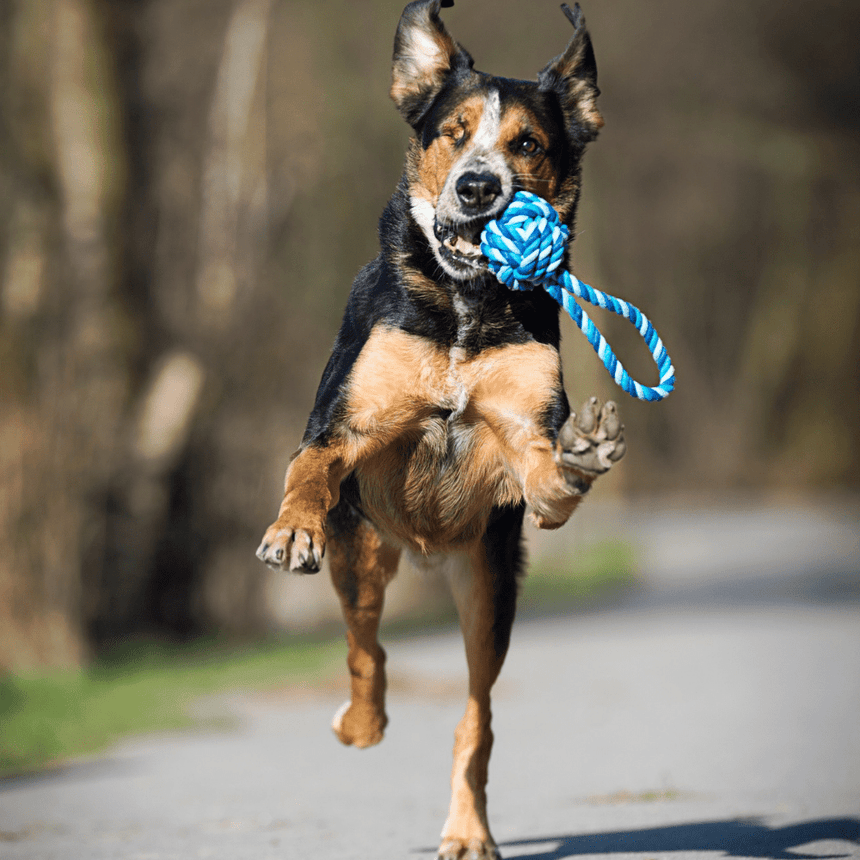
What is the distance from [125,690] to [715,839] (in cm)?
613

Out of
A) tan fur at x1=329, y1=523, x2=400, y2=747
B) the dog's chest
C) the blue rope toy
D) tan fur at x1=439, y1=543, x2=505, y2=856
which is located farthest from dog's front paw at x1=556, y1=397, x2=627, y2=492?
tan fur at x1=329, y1=523, x2=400, y2=747

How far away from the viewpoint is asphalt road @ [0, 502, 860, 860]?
17.4 feet

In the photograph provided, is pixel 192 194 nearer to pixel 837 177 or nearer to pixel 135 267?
pixel 135 267

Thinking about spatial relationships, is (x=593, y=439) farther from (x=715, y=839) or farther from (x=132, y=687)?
(x=132, y=687)

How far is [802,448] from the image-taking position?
1168 inches

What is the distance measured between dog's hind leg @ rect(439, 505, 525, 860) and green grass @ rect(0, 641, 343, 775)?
4.15 m

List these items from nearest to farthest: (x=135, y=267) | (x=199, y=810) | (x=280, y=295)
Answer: (x=199, y=810) < (x=135, y=267) < (x=280, y=295)

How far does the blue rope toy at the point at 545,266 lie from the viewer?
3996mm

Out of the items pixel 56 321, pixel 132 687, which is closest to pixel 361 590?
pixel 132 687

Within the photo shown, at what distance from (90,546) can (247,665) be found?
1771 millimetres

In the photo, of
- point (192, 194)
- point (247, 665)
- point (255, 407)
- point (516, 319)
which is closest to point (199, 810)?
point (516, 319)

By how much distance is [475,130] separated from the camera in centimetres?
423

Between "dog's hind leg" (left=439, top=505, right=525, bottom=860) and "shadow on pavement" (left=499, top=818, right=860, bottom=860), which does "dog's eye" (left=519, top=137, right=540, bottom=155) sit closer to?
"dog's hind leg" (left=439, top=505, right=525, bottom=860)

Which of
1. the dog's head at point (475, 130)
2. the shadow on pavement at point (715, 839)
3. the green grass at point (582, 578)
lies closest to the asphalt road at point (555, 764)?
the shadow on pavement at point (715, 839)
